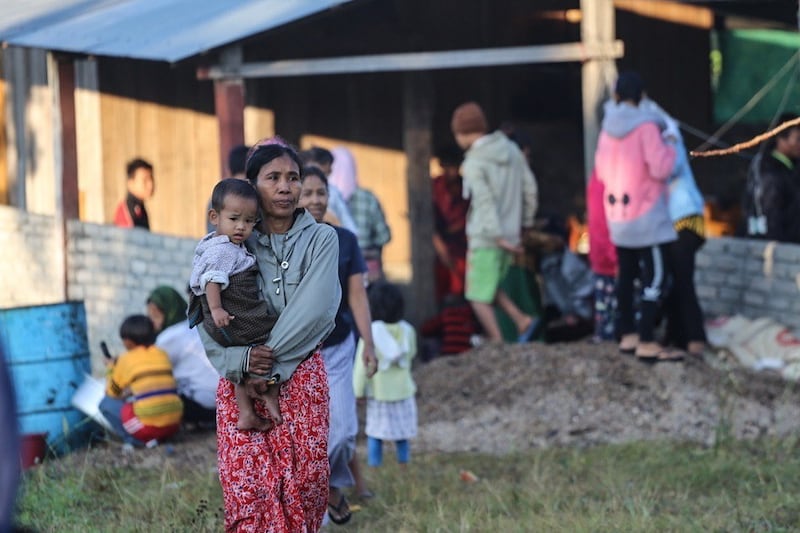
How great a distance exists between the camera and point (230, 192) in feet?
15.5

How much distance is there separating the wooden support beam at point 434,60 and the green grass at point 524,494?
9.36 feet

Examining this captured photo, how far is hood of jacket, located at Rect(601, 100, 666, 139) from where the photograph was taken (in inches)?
344

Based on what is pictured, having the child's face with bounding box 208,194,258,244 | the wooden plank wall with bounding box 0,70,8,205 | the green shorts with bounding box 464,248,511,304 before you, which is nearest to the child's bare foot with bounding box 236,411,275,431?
the child's face with bounding box 208,194,258,244

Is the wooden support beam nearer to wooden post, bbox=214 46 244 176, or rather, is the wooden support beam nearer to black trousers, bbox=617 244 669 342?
wooden post, bbox=214 46 244 176

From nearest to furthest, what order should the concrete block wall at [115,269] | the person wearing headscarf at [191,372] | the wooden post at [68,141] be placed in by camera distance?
the person wearing headscarf at [191,372], the concrete block wall at [115,269], the wooden post at [68,141]

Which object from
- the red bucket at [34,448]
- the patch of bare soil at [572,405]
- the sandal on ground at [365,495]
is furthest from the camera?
the patch of bare soil at [572,405]

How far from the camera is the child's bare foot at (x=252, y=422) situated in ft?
15.9

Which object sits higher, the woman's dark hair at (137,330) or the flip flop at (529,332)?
the woman's dark hair at (137,330)

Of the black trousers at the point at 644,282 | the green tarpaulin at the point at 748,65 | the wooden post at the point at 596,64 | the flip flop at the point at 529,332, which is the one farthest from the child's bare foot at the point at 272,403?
the green tarpaulin at the point at 748,65

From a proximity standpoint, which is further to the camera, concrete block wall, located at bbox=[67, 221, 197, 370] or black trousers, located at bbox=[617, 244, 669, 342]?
concrete block wall, located at bbox=[67, 221, 197, 370]

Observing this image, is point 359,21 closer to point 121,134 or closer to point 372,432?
point 121,134

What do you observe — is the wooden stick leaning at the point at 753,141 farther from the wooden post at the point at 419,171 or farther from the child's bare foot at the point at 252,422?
the wooden post at the point at 419,171

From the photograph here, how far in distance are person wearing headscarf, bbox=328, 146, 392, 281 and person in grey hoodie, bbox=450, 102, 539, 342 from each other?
0.76 m

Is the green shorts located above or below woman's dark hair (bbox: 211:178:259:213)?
below
